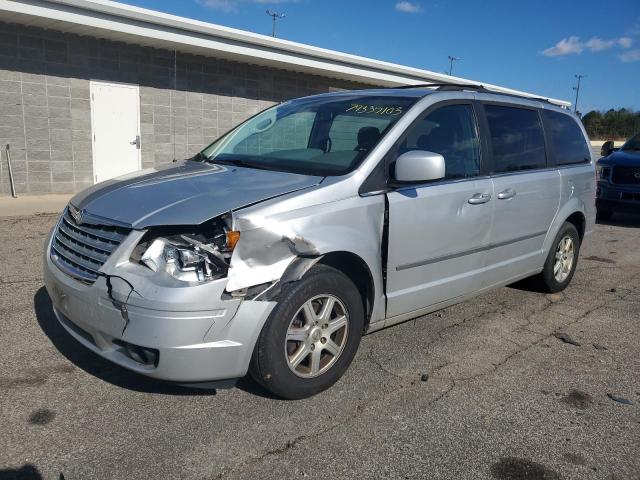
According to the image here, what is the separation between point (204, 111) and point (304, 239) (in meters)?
10.7

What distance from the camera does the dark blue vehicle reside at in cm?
993

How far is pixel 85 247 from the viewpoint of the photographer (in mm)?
3088

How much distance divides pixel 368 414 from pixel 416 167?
149 cm

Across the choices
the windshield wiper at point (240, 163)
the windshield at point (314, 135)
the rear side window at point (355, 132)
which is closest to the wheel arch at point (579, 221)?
the windshield at point (314, 135)

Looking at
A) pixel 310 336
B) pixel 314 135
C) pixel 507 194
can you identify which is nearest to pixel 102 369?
pixel 310 336

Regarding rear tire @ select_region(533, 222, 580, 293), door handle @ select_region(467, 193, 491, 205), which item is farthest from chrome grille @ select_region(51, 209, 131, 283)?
rear tire @ select_region(533, 222, 580, 293)

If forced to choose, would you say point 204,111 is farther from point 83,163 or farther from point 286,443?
point 286,443

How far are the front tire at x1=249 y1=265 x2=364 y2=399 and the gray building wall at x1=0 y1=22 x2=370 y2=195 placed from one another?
30.0 feet

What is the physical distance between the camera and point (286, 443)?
2787 mm

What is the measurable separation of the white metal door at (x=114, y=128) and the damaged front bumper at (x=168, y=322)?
913 centimetres

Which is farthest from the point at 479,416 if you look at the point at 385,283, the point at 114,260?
the point at 114,260

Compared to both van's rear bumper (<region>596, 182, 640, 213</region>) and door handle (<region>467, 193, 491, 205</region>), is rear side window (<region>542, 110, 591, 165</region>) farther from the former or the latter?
van's rear bumper (<region>596, 182, 640, 213</region>)

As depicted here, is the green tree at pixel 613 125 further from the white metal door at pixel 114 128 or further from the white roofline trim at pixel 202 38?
the white metal door at pixel 114 128

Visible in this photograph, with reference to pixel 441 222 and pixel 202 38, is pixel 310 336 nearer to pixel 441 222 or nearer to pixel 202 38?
pixel 441 222
